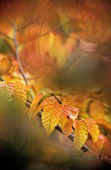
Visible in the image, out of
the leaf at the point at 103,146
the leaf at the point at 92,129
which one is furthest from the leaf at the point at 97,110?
the leaf at the point at 92,129

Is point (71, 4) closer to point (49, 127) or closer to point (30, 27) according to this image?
point (30, 27)

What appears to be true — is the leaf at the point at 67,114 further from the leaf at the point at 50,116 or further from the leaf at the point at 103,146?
the leaf at the point at 103,146

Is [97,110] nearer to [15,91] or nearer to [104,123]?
[104,123]

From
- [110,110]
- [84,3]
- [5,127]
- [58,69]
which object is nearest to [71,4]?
[84,3]

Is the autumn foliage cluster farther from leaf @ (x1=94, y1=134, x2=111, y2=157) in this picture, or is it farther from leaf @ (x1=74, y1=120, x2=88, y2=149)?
leaf @ (x1=74, y1=120, x2=88, y2=149)

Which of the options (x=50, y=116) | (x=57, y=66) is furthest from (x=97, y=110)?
(x=50, y=116)
